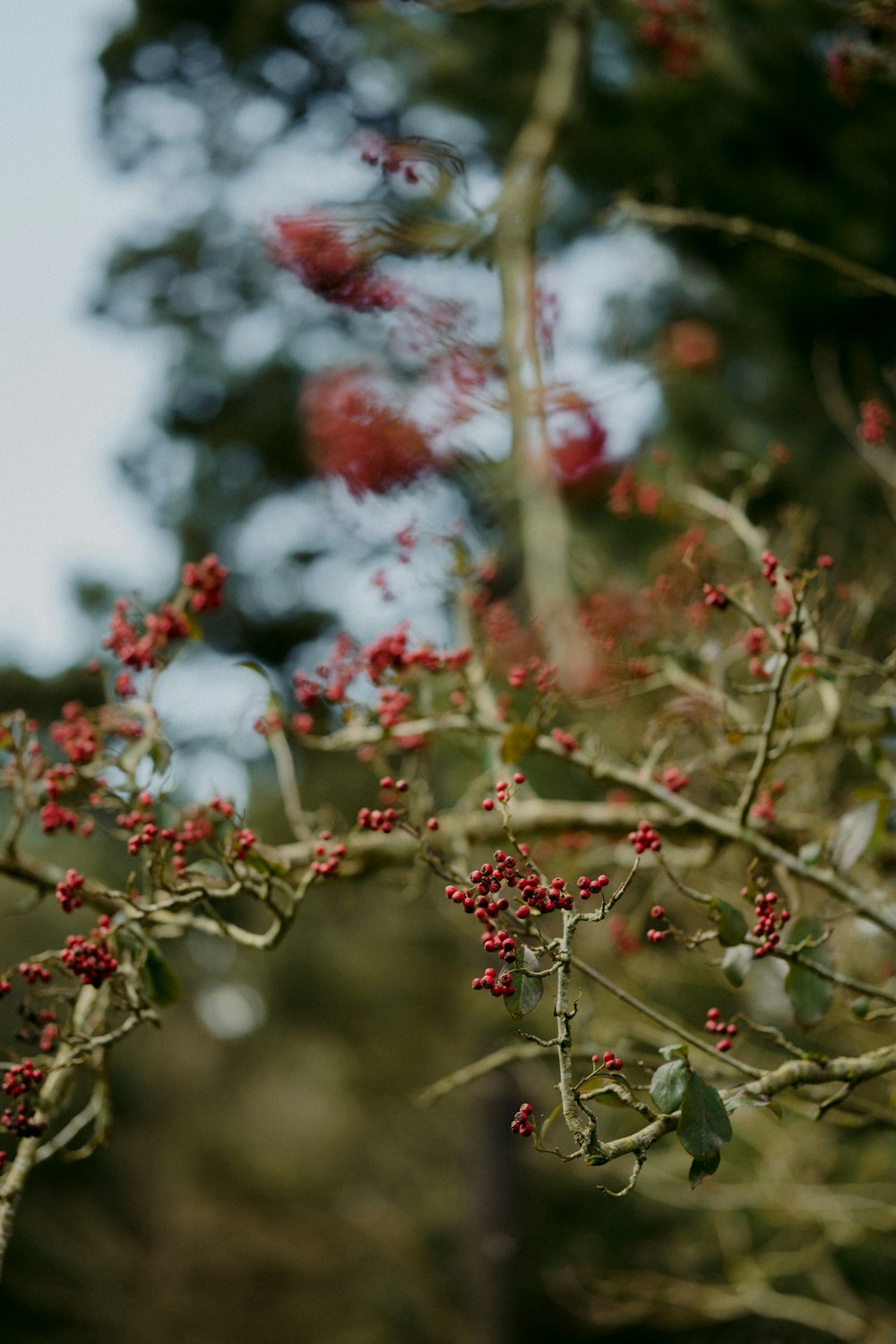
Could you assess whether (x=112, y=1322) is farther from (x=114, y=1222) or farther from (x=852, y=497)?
(x=852, y=497)

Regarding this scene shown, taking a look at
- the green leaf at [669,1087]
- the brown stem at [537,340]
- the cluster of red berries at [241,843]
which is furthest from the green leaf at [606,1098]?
the brown stem at [537,340]

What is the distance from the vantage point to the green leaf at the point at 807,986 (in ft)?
5.87

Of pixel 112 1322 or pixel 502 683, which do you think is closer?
pixel 502 683

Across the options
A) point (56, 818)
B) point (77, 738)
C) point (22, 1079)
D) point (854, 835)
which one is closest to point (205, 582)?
point (77, 738)

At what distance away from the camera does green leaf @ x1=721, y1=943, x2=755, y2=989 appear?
181cm

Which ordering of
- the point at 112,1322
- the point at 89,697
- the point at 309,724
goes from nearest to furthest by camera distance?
the point at 309,724
the point at 89,697
the point at 112,1322

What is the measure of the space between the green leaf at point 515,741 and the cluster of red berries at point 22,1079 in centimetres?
100

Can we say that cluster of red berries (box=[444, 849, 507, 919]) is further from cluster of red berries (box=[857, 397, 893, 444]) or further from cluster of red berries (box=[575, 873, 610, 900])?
cluster of red berries (box=[857, 397, 893, 444])

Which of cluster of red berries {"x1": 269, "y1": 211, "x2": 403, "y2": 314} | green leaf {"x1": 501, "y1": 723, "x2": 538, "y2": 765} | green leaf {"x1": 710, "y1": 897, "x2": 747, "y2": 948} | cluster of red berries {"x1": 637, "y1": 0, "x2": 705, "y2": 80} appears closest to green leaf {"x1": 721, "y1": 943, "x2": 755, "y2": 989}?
green leaf {"x1": 710, "y1": 897, "x2": 747, "y2": 948}

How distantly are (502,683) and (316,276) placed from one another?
76.8 inches

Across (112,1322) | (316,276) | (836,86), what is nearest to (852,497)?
(836,86)

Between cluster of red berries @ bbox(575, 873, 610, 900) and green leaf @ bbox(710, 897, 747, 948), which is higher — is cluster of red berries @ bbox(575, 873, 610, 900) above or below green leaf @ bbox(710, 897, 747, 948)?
above

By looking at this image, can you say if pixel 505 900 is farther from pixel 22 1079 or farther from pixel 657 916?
pixel 22 1079

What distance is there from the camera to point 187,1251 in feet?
41.4
